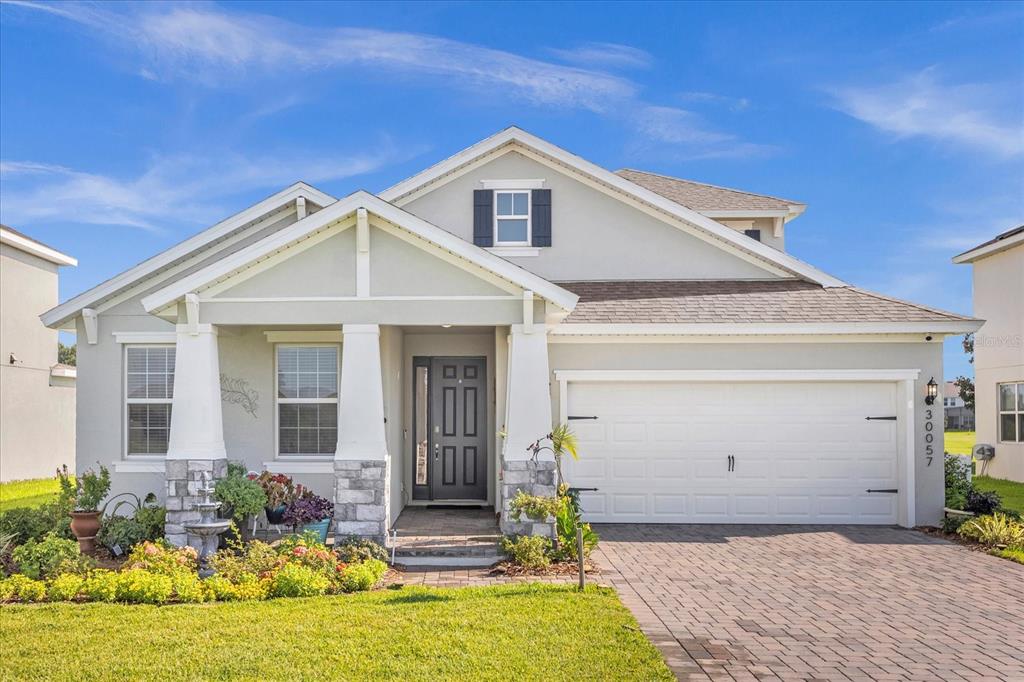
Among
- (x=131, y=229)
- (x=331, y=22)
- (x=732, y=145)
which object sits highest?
(x=331, y=22)

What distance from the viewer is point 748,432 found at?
1080cm

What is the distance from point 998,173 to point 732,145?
593 centimetres

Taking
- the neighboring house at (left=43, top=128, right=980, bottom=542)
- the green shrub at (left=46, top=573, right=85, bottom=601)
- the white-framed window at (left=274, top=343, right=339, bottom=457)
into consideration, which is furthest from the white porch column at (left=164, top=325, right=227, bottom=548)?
the white-framed window at (left=274, top=343, right=339, bottom=457)

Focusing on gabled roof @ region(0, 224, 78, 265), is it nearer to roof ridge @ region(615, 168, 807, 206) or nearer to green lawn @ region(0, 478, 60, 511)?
green lawn @ region(0, 478, 60, 511)

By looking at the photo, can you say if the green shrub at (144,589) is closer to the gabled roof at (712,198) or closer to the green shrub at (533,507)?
the green shrub at (533,507)

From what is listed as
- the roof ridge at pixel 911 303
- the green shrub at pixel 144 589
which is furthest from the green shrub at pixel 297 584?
→ the roof ridge at pixel 911 303

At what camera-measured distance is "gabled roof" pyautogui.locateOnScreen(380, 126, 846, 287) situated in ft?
39.6

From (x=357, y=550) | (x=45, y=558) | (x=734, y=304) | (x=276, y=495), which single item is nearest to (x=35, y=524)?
(x=45, y=558)

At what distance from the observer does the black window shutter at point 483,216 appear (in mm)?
12337

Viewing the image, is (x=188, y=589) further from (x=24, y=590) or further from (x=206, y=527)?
(x=24, y=590)

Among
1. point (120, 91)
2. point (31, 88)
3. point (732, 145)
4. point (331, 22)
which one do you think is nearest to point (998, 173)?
point (732, 145)

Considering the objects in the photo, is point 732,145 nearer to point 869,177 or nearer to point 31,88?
point 869,177

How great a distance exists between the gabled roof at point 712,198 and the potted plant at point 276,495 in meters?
9.56

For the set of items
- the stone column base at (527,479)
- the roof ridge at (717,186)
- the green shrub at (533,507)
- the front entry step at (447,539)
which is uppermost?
the roof ridge at (717,186)
